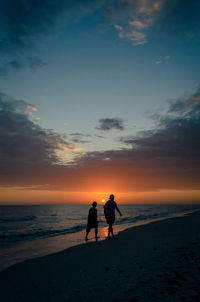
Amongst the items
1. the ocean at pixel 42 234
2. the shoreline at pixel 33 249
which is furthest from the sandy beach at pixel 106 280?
the ocean at pixel 42 234

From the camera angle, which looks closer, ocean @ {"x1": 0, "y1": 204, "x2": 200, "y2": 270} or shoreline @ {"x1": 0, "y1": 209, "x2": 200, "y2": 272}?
shoreline @ {"x1": 0, "y1": 209, "x2": 200, "y2": 272}

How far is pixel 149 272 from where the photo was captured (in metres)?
4.95

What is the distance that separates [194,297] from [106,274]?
7.97 feet

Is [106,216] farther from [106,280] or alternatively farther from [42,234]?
[42,234]

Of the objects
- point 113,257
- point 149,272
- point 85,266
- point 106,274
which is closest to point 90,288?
point 106,274

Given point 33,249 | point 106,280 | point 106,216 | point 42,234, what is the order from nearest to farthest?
point 106,280
point 33,249
point 106,216
point 42,234

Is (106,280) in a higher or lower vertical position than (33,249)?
higher

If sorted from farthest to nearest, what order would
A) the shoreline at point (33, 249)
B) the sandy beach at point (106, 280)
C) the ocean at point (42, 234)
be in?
the ocean at point (42, 234) → the shoreline at point (33, 249) → the sandy beach at point (106, 280)

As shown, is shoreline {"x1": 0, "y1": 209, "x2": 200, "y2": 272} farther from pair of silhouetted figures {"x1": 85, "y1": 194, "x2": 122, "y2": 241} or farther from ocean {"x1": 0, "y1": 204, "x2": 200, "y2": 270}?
pair of silhouetted figures {"x1": 85, "y1": 194, "x2": 122, "y2": 241}

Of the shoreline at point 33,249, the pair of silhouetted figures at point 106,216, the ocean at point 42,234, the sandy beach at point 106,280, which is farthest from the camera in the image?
the pair of silhouetted figures at point 106,216

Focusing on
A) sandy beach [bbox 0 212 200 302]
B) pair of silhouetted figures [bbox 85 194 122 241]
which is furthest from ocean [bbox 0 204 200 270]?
sandy beach [bbox 0 212 200 302]

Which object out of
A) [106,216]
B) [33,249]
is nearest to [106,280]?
[33,249]

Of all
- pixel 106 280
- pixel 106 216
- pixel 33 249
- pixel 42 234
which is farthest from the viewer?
pixel 42 234

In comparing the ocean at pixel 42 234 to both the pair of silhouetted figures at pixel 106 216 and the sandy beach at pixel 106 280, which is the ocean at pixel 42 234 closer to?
the pair of silhouetted figures at pixel 106 216
